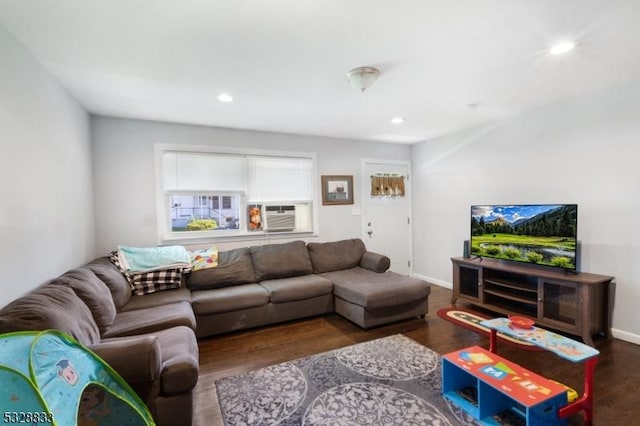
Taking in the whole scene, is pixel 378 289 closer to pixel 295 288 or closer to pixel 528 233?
pixel 295 288

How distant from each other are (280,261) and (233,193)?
3.62ft

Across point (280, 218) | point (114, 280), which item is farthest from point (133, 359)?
point (280, 218)

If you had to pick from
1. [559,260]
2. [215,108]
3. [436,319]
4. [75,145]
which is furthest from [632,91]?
[75,145]

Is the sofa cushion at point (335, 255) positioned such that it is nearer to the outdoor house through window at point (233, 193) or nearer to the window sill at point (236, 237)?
the window sill at point (236, 237)

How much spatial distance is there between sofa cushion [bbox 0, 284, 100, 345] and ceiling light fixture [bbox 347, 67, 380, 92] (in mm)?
2444

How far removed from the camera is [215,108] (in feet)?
10.6

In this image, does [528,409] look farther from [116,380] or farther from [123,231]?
[123,231]

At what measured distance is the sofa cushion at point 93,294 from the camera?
2.08 metres

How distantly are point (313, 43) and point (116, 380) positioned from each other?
223cm

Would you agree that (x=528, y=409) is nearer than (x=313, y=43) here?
Yes

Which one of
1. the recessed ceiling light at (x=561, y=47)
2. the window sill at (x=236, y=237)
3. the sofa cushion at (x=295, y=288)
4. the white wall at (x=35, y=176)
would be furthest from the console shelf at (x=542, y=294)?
the white wall at (x=35, y=176)

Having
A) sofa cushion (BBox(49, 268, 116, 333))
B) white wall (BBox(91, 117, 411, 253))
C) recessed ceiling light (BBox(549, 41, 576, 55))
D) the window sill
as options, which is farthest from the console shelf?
sofa cushion (BBox(49, 268, 116, 333))

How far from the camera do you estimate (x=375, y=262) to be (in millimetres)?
4051

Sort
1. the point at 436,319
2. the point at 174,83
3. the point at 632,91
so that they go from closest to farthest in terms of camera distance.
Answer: the point at 174,83, the point at 632,91, the point at 436,319
